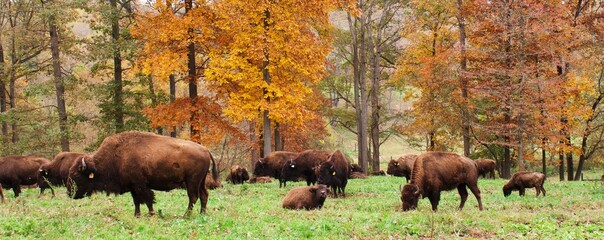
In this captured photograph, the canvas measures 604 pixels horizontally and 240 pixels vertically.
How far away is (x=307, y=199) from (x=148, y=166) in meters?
5.42

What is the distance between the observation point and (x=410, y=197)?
1443 centimetres

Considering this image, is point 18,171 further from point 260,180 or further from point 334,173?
point 334,173

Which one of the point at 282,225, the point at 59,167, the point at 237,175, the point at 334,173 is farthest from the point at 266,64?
the point at 282,225

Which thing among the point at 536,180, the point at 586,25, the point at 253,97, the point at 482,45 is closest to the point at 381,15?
the point at 482,45

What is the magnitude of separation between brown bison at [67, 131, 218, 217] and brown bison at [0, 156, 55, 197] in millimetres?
8681

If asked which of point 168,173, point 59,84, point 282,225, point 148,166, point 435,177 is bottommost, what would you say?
point 282,225

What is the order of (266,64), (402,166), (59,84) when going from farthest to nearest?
(402,166) < (59,84) < (266,64)

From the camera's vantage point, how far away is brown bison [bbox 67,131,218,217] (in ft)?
39.8

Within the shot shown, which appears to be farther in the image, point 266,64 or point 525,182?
point 266,64

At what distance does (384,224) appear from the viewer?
1098 cm

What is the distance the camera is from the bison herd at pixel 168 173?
1219 centimetres

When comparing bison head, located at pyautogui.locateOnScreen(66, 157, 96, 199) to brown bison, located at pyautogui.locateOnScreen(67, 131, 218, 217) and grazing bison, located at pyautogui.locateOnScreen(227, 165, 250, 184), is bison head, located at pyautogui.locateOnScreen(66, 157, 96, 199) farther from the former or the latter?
grazing bison, located at pyautogui.locateOnScreen(227, 165, 250, 184)

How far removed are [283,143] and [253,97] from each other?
50.7ft

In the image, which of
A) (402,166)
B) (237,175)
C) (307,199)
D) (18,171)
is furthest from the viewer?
(402,166)
